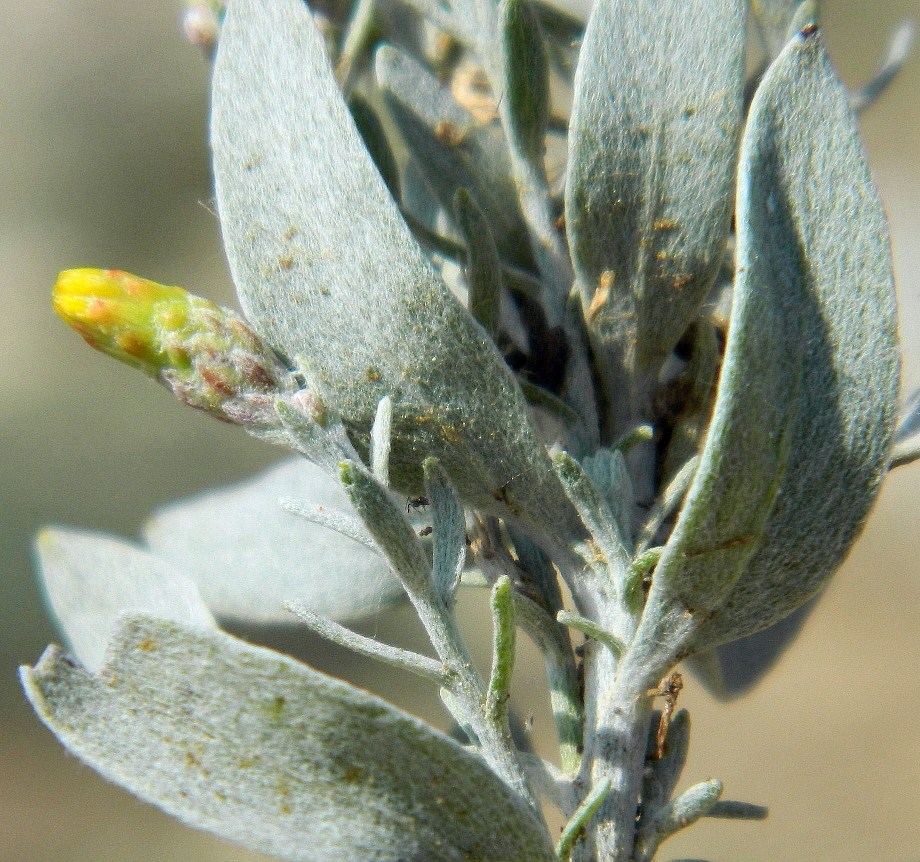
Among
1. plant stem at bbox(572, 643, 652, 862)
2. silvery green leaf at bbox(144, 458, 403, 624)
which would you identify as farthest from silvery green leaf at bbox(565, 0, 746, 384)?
silvery green leaf at bbox(144, 458, 403, 624)

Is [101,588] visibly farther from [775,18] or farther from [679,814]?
[775,18]

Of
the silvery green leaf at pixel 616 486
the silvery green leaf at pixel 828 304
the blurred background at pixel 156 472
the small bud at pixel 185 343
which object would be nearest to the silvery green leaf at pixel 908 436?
the silvery green leaf at pixel 828 304

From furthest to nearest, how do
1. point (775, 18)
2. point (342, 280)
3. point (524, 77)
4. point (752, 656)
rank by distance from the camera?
point (752, 656), point (775, 18), point (524, 77), point (342, 280)

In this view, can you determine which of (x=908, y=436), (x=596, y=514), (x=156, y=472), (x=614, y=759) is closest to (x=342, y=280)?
(x=596, y=514)

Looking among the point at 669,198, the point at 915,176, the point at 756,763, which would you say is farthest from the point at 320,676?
the point at 915,176

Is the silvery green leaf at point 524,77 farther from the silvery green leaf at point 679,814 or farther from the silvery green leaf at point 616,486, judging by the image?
the silvery green leaf at point 679,814

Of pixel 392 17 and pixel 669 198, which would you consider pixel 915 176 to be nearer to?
pixel 392 17
